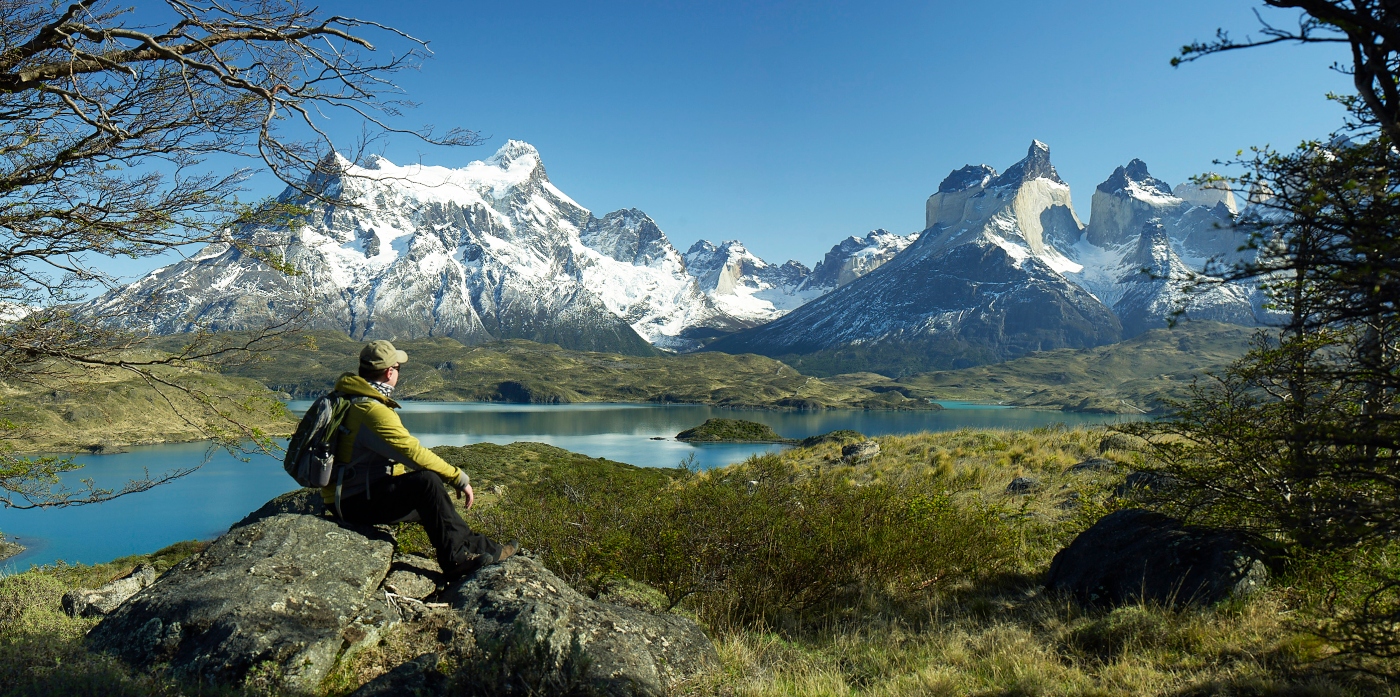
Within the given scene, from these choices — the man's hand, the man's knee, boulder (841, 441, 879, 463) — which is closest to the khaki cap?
the man's knee

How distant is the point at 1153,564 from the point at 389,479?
743 cm

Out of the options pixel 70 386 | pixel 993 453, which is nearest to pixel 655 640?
pixel 70 386

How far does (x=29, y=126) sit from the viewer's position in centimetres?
713

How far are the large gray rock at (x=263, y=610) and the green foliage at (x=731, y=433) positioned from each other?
94475 millimetres

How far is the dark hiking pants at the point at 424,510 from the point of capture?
18.9 feet

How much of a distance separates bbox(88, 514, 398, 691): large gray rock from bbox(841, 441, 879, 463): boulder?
60.0ft

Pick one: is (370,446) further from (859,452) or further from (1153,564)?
(859,452)

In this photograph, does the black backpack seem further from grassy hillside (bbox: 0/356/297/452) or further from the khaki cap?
grassy hillside (bbox: 0/356/297/452)

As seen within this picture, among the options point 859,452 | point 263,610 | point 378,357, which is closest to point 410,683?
point 263,610

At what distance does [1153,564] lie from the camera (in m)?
7.00

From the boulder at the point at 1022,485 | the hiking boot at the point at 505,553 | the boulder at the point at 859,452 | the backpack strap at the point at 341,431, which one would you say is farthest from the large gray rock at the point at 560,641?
the boulder at the point at 859,452

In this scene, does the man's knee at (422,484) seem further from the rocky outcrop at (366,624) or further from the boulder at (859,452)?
the boulder at (859,452)

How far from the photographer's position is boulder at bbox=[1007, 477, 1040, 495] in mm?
14252

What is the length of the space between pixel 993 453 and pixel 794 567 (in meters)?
13.3
